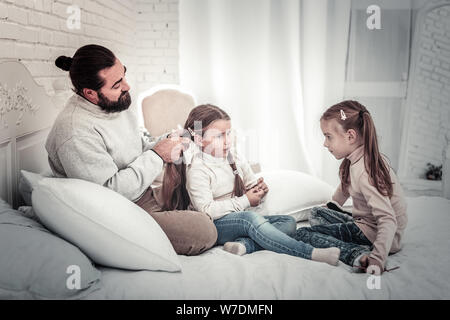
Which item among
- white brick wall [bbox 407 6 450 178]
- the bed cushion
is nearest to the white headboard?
the bed cushion

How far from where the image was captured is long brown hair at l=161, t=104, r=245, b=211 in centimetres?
152

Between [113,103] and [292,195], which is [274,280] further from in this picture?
[113,103]

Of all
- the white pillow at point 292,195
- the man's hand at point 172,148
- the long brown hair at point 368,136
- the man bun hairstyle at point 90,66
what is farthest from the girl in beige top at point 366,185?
the man bun hairstyle at point 90,66

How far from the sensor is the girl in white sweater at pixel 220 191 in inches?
56.6

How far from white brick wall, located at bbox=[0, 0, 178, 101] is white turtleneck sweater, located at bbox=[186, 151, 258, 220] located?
2.53 ft

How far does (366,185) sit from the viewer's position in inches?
52.3

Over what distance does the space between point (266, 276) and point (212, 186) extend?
43 centimetres

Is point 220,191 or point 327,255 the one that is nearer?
point 327,255

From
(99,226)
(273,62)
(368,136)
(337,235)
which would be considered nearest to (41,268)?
(99,226)

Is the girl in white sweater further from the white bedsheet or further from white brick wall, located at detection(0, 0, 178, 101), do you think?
white brick wall, located at detection(0, 0, 178, 101)

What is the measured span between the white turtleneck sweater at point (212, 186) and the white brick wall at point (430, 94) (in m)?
1.27

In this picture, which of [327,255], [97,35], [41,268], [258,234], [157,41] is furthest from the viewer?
[157,41]
